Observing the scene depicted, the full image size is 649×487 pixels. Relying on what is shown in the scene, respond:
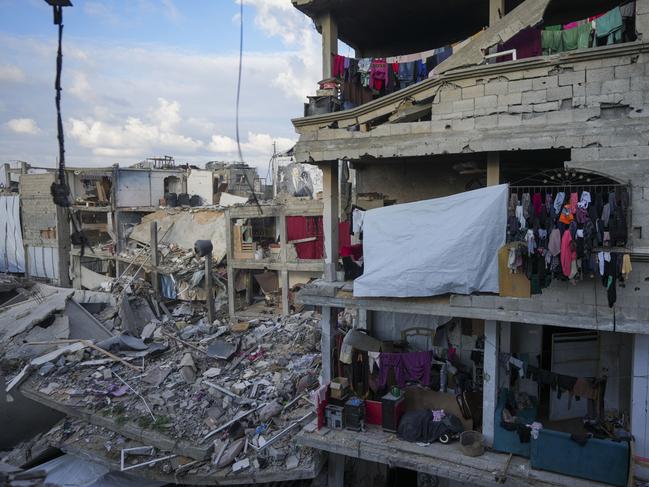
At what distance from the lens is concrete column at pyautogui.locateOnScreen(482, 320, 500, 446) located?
36.0 feet

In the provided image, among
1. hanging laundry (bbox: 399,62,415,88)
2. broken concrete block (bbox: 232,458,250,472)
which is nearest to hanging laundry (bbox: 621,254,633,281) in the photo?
hanging laundry (bbox: 399,62,415,88)

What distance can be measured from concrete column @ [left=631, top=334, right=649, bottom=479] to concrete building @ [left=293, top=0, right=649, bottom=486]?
0.08 ft

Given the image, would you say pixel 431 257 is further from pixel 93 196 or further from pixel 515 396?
pixel 93 196

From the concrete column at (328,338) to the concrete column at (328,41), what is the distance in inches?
251

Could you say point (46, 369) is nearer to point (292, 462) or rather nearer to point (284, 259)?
point (292, 462)

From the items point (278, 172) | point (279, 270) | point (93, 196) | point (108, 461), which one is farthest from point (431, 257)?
point (93, 196)

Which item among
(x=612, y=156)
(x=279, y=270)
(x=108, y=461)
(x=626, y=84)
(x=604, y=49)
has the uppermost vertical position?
(x=604, y=49)

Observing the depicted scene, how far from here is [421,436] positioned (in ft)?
37.3

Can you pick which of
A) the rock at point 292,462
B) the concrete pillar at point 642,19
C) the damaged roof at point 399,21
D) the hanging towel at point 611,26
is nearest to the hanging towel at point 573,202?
the concrete pillar at point 642,19

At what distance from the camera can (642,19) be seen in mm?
9055

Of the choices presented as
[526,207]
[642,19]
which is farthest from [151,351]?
[642,19]

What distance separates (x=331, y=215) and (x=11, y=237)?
111 feet

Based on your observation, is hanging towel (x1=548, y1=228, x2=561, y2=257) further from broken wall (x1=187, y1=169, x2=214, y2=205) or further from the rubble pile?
Result: broken wall (x1=187, y1=169, x2=214, y2=205)

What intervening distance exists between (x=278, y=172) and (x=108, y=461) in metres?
24.4
